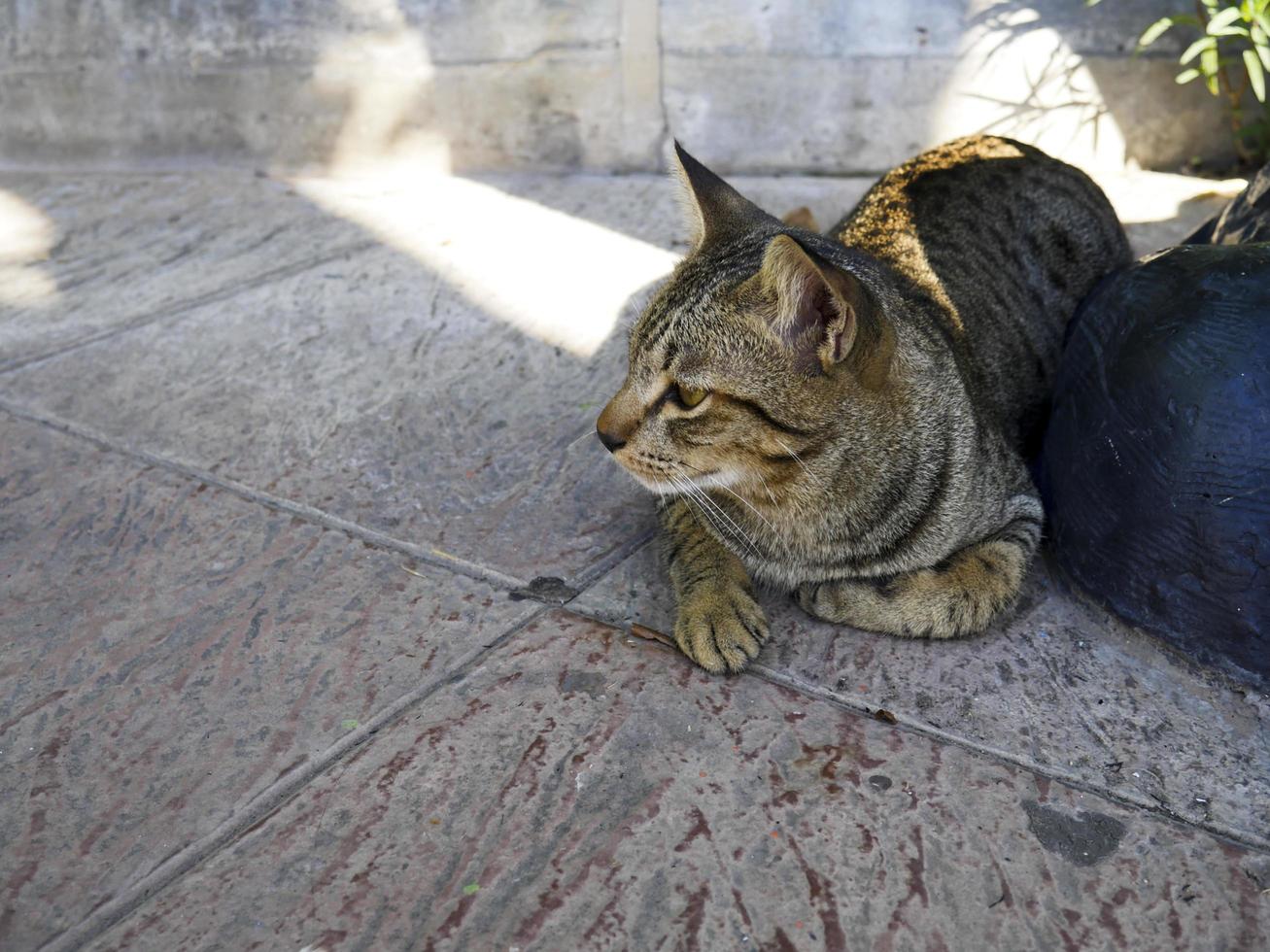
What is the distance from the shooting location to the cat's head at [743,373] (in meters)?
2.61

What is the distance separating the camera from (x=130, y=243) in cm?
531

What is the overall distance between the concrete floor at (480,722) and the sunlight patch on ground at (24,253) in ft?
1.87

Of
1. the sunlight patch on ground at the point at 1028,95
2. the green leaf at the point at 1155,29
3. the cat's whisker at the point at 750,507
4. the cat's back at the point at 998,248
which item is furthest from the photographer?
the sunlight patch on ground at the point at 1028,95

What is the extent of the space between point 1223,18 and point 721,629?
3663 millimetres

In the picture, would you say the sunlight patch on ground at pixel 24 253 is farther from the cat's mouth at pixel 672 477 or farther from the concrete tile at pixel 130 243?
the cat's mouth at pixel 672 477

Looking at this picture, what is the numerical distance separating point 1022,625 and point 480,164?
4154 millimetres

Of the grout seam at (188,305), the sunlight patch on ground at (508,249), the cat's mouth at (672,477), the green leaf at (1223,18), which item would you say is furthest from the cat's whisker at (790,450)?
the green leaf at (1223,18)

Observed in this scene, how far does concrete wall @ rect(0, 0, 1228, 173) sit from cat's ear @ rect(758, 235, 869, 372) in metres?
3.50

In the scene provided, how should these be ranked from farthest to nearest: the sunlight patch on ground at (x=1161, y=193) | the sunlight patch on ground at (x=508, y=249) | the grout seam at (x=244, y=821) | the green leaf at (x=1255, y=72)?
the sunlight patch on ground at (x=1161, y=193)
the green leaf at (x=1255, y=72)
the sunlight patch on ground at (x=508, y=249)
the grout seam at (x=244, y=821)

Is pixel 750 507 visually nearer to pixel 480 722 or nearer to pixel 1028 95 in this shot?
pixel 480 722

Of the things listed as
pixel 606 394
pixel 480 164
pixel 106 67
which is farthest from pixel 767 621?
pixel 106 67

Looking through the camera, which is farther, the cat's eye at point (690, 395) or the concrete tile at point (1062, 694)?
the cat's eye at point (690, 395)

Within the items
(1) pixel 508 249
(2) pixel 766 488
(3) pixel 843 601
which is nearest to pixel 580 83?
(1) pixel 508 249

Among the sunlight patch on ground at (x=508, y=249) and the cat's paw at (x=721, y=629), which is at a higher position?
the sunlight patch on ground at (x=508, y=249)
